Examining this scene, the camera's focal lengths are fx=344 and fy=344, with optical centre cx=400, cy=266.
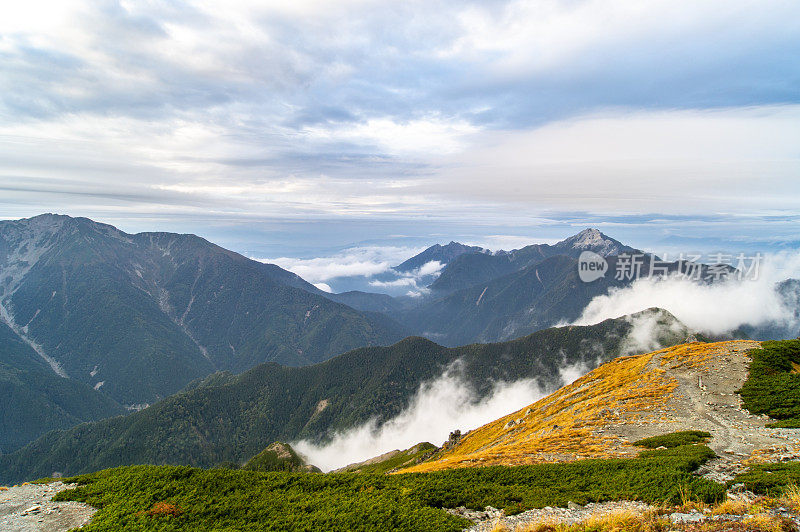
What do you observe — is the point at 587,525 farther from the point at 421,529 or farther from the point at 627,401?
the point at 627,401

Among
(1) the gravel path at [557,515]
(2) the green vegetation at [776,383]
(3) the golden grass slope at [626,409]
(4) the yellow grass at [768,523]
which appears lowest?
(3) the golden grass slope at [626,409]

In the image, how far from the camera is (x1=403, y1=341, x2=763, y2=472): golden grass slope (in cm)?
3298

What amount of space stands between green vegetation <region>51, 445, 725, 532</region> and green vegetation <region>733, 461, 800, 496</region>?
1.87m

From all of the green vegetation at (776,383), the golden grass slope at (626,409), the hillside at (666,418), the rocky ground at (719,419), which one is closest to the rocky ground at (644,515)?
the rocky ground at (719,419)

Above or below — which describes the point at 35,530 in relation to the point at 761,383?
below

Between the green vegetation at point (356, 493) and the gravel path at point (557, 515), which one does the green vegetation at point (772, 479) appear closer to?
the green vegetation at point (356, 493)

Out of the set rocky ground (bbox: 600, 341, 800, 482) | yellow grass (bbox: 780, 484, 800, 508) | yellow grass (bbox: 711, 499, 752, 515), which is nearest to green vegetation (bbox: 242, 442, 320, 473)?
rocky ground (bbox: 600, 341, 800, 482)

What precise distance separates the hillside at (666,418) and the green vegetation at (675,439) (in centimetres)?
83

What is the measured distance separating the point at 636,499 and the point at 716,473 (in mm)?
7309

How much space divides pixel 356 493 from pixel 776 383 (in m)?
46.8

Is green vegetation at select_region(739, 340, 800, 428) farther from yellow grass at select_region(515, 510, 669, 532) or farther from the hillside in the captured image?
yellow grass at select_region(515, 510, 669, 532)

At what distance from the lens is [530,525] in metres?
16.3

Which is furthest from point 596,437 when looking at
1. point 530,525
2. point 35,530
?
point 35,530

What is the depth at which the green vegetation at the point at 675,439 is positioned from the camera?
2875 cm
